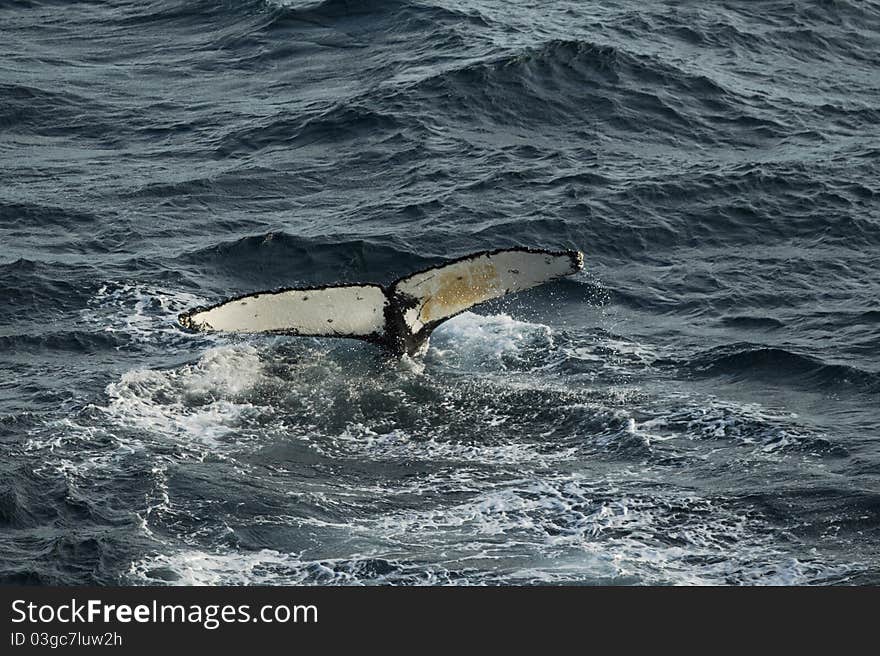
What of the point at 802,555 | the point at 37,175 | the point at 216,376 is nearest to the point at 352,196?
the point at 37,175

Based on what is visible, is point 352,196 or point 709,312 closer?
point 709,312

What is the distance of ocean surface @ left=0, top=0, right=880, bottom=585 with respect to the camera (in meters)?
15.2

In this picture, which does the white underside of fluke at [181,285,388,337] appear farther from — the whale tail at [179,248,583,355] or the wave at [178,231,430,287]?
the wave at [178,231,430,287]

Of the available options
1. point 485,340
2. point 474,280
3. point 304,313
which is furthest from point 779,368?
point 304,313

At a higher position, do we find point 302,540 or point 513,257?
point 513,257

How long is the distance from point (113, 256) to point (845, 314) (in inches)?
419

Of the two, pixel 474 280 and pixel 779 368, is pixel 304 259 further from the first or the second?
pixel 779 368

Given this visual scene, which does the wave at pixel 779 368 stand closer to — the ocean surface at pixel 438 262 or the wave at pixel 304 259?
the ocean surface at pixel 438 262

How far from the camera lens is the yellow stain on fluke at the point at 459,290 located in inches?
689

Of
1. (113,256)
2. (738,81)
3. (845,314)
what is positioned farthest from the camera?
(738,81)

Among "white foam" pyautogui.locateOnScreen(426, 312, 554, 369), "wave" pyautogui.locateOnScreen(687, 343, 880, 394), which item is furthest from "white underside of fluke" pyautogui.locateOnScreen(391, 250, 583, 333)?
"wave" pyautogui.locateOnScreen(687, 343, 880, 394)

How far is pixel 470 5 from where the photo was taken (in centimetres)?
3478

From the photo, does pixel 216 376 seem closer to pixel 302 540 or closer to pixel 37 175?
pixel 302 540

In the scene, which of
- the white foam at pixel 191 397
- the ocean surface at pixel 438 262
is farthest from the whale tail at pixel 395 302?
the white foam at pixel 191 397
